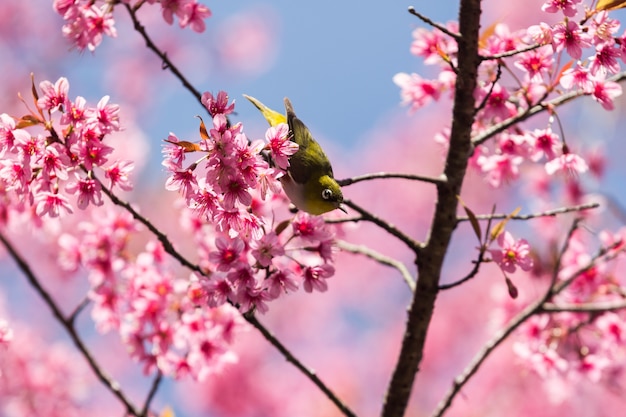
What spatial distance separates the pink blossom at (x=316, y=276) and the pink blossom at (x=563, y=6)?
1265 millimetres

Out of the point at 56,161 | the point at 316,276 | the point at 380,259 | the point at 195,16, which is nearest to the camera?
the point at 56,161

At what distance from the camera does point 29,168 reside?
246cm

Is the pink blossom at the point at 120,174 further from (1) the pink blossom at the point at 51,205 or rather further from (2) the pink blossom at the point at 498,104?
(2) the pink blossom at the point at 498,104

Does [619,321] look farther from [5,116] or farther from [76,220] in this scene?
[76,220]

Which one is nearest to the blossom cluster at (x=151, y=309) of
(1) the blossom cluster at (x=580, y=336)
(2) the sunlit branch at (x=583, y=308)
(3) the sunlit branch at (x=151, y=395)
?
(3) the sunlit branch at (x=151, y=395)

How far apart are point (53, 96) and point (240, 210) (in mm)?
838

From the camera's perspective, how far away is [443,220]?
3.16 metres

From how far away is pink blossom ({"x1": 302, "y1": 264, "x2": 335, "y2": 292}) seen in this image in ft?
8.90

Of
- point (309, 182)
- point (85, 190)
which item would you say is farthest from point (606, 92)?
point (85, 190)

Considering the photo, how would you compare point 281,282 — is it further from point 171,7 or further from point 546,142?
point 546,142

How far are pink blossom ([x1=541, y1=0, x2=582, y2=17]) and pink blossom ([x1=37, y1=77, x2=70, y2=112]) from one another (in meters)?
Result: 1.79

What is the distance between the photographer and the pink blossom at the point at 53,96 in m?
2.53

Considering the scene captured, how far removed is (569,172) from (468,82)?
2.22 ft

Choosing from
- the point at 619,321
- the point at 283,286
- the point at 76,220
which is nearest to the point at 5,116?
the point at 283,286
